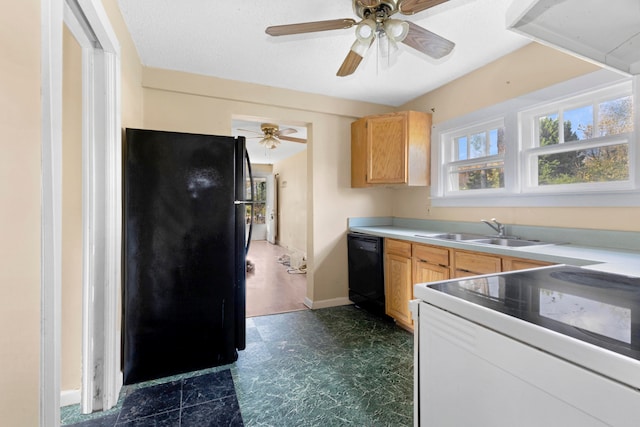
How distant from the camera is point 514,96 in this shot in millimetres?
2404

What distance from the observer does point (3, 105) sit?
0.69 metres

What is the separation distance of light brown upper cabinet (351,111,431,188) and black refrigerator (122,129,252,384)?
4.92ft

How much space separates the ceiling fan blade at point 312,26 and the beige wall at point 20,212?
114 centimetres

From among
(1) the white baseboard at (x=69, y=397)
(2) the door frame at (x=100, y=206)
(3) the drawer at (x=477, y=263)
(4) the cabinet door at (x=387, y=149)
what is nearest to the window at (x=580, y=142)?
(3) the drawer at (x=477, y=263)

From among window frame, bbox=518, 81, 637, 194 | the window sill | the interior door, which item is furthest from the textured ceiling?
the interior door

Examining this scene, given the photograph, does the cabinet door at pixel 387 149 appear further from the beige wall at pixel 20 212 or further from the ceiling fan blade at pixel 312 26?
the beige wall at pixel 20 212

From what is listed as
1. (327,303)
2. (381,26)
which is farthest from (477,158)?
(327,303)

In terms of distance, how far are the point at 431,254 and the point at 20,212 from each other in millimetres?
2391

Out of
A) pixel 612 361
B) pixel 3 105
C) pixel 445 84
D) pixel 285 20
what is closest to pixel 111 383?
pixel 3 105

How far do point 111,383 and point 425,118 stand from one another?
11.3ft

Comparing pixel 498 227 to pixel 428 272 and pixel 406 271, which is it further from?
pixel 406 271

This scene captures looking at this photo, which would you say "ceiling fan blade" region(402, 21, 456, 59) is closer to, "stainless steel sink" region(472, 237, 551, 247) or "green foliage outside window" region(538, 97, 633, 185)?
"green foliage outside window" region(538, 97, 633, 185)

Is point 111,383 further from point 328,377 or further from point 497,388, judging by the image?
point 497,388

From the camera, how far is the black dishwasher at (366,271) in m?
2.96
